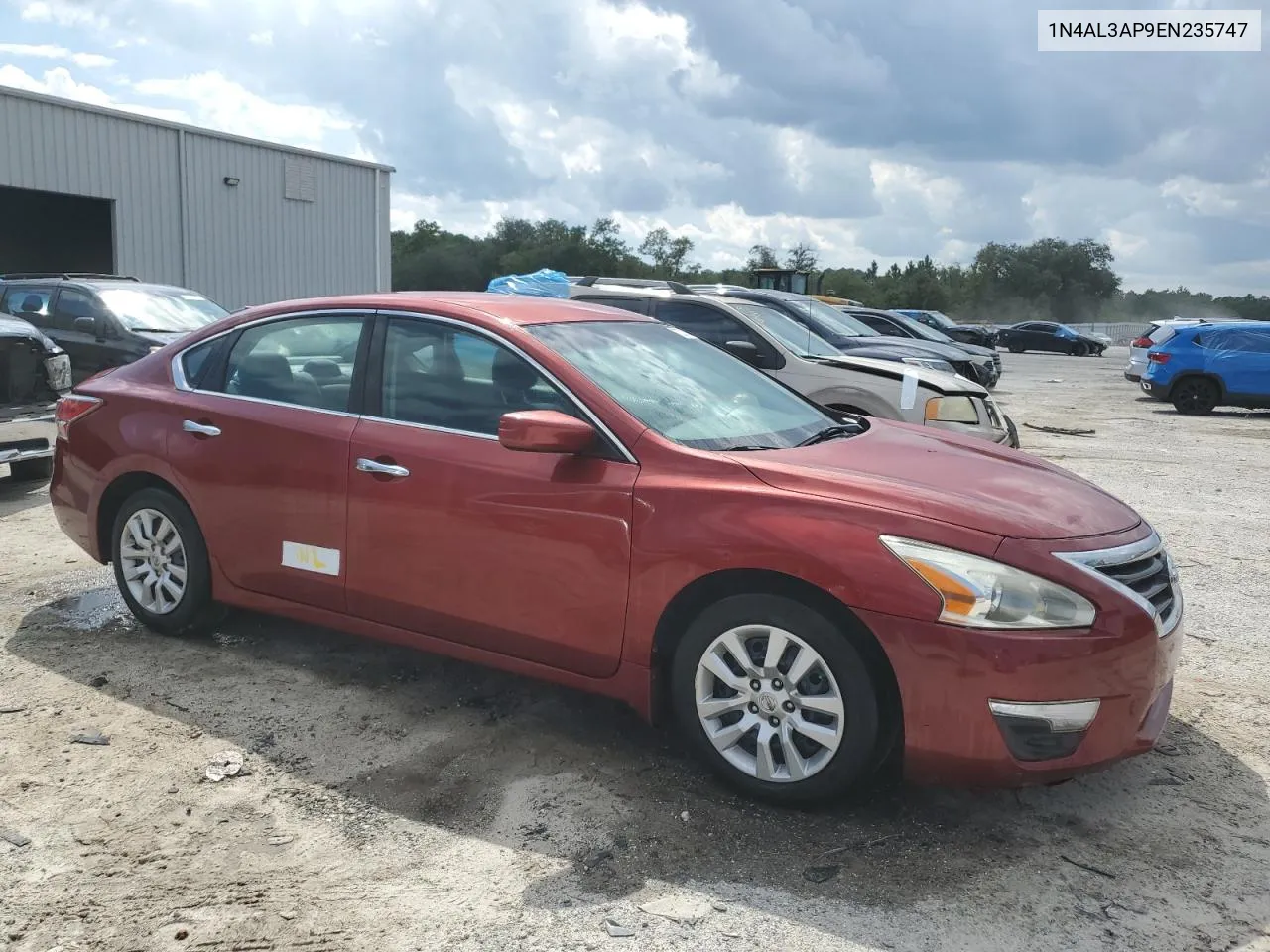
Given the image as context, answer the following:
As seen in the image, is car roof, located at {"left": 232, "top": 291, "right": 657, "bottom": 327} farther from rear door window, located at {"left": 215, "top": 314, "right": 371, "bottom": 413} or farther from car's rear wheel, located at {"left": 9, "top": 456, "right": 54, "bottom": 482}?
car's rear wheel, located at {"left": 9, "top": 456, "right": 54, "bottom": 482}

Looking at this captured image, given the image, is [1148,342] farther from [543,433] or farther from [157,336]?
[543,433]

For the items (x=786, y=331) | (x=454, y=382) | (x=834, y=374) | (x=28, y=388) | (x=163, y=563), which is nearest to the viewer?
(x=454, y=382)

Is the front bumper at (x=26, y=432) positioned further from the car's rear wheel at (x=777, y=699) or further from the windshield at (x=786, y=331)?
the car's rear wheel at (x=777, y=699)

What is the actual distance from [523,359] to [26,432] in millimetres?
5333

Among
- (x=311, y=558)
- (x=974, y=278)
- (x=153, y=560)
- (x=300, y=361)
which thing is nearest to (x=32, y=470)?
(x=153, y=560)

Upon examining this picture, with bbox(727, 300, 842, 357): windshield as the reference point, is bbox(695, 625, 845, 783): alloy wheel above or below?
below

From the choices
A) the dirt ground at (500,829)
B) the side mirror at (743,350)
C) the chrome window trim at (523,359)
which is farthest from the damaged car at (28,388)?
the side mirror at (743,350)

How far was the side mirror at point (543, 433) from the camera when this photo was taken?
3.48m

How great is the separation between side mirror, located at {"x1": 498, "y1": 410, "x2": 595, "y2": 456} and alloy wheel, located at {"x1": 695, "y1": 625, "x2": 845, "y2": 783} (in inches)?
31.3

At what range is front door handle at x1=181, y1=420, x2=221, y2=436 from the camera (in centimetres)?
453

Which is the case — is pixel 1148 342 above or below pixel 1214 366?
above

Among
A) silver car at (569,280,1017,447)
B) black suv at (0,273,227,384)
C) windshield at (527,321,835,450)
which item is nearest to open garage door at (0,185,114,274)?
black suv at (0,273,227,384)

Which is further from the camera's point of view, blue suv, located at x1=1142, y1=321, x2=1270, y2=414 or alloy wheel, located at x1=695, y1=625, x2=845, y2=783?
blue suv, located at x1=1142, y1=321, x2=1270, y2=414

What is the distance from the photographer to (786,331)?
10.0 metres
